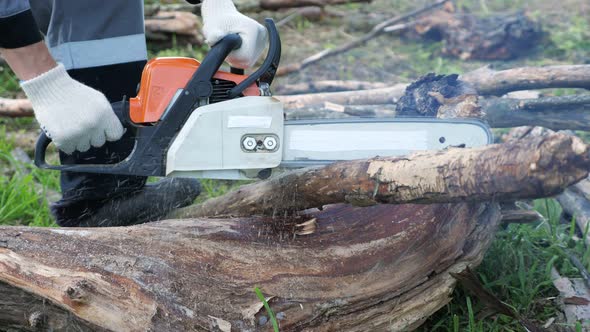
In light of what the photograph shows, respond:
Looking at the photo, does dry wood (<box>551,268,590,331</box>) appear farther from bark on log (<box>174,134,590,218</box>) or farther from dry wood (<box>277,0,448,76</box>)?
dry wood (<box>277,0,448,76</box>)

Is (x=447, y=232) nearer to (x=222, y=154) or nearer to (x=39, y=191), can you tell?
(x=222, y=154)

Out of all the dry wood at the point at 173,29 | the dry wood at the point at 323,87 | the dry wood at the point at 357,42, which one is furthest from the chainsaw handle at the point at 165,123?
the dry wood at the point at 173,29

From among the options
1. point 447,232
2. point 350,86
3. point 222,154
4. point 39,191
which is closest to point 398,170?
point 447,232

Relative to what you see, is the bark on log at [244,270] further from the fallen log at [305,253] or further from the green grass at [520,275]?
the green grass at [520,275]

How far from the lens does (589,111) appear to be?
9.46 feet

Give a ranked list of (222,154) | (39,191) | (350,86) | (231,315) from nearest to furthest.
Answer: (231,315)
(222,154)
(39,191)
(350,86)

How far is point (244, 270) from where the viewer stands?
192 cm

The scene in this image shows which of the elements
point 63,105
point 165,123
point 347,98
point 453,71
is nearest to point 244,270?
point 165,123

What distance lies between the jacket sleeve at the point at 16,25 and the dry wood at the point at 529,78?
2.26m

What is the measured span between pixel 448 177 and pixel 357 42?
14.5ft

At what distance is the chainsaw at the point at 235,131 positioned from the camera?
7.03ft

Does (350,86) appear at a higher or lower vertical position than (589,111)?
lower

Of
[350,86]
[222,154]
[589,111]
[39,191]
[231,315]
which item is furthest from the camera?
[350,86]

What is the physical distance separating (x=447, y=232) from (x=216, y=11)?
1210mm
